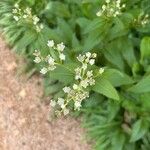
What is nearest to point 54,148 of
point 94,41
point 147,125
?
point 147,125

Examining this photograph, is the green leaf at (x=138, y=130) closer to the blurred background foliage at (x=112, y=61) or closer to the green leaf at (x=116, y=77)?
the blurred background foliage at (x=112, y=61)

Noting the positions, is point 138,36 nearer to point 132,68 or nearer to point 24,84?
point 132,68

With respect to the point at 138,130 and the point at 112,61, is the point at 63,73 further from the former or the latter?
the point at 138,130

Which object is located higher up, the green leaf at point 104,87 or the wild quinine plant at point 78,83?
the wild quinine plant at point 78,83

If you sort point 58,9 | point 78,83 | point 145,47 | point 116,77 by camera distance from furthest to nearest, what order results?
point 58,9
point 145,47
point 116,77
point 78,83

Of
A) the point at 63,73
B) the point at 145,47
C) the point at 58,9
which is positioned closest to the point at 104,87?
the point at 63,73

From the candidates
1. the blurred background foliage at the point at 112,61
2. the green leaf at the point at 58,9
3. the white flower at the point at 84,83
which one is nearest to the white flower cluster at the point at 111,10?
the blurred background foliage at the point at 112,61
